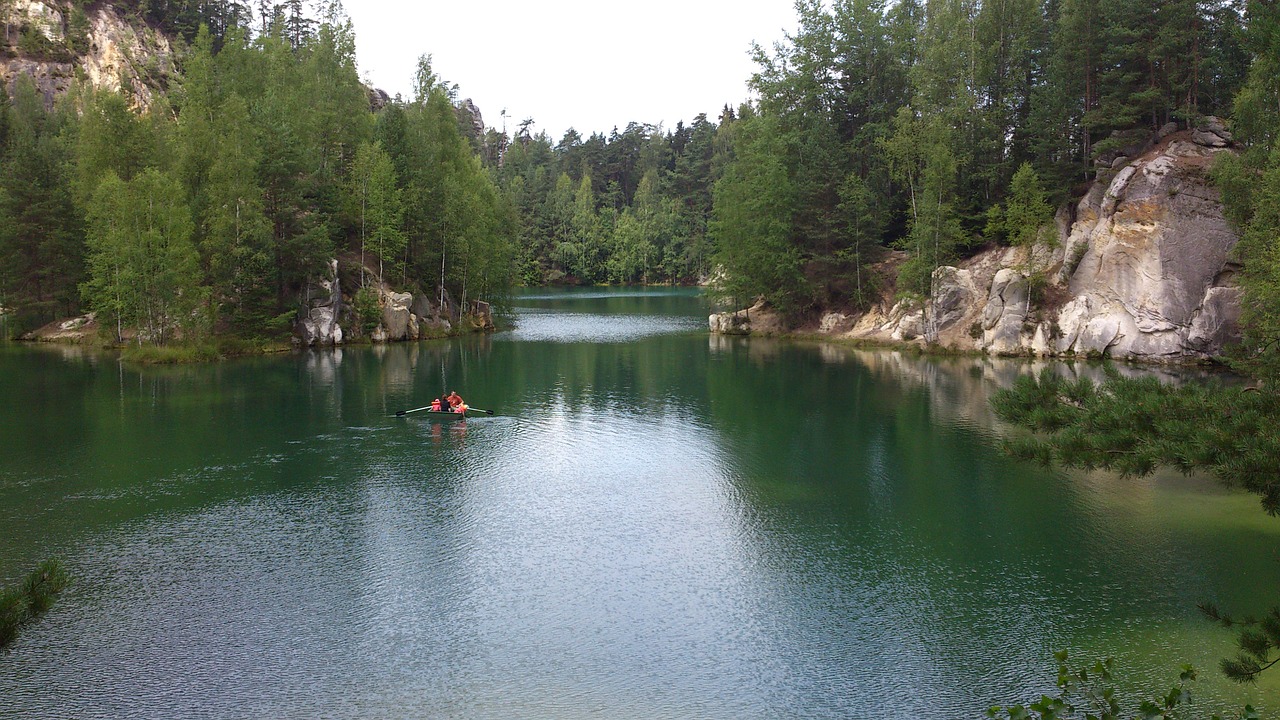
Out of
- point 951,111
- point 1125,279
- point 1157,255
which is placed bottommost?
point 1125,279

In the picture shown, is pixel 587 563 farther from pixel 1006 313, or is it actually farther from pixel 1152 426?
pixel 1006 313

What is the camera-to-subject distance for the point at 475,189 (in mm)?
77938

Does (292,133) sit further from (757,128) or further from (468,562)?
(468,562)

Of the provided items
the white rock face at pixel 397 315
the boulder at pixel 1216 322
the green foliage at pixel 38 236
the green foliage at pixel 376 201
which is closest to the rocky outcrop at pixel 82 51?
the green foliage at pixel 38 236

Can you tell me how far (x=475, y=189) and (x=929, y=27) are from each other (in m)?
42.4

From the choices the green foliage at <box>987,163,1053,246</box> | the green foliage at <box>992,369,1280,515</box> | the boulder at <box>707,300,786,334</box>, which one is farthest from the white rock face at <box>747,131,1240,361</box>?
the green foliage at <box>992,369,1280,515</box>

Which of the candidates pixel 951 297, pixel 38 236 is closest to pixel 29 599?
pixel 951 297

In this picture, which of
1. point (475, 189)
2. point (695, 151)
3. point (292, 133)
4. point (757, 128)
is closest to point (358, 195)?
point (292, 133)

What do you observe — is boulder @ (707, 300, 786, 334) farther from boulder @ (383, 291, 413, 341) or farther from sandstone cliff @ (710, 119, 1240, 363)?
boulder @ (383, 291, 413, 341)

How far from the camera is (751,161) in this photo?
71688mm

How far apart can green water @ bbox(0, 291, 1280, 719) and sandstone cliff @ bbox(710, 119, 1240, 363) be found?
62.1 feet

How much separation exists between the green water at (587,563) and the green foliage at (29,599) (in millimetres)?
5967

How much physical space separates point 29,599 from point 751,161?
225 ft

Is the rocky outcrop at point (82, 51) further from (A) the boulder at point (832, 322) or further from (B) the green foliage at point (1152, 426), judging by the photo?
(B) the green foliage at point (1152, 426)
